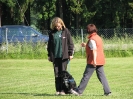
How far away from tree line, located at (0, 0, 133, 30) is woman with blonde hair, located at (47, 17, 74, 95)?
4097cm

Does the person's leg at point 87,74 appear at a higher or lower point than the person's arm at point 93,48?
lower

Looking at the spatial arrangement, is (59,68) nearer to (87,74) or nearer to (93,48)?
(87,74)

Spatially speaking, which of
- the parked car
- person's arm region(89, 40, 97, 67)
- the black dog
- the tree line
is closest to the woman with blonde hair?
the black dog

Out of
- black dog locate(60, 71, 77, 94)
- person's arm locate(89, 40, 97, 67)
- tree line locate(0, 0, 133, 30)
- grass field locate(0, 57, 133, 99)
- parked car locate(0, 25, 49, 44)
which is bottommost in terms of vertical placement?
grass field locate(0, 57, 133, 99)

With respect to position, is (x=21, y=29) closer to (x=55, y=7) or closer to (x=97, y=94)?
(x=97, y=94)

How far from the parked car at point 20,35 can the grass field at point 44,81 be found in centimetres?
544

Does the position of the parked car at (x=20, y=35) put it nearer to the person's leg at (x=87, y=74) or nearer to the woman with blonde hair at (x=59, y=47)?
the woman with blonde hair at (x=59, y=47)

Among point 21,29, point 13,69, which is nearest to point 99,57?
point 13,69

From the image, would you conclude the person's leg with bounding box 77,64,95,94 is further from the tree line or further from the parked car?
the tree line

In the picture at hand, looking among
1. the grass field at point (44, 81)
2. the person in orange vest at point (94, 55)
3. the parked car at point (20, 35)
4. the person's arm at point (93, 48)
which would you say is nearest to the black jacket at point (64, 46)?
the person in orange vest at point (94, 55)

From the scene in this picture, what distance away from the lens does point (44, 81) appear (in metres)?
14.4

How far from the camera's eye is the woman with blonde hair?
10.8 meters

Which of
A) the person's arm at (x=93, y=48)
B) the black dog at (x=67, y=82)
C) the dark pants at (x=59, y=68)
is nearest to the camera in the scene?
the person's arm at (x=93, y=48)

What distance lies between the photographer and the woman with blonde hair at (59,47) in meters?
10.8
